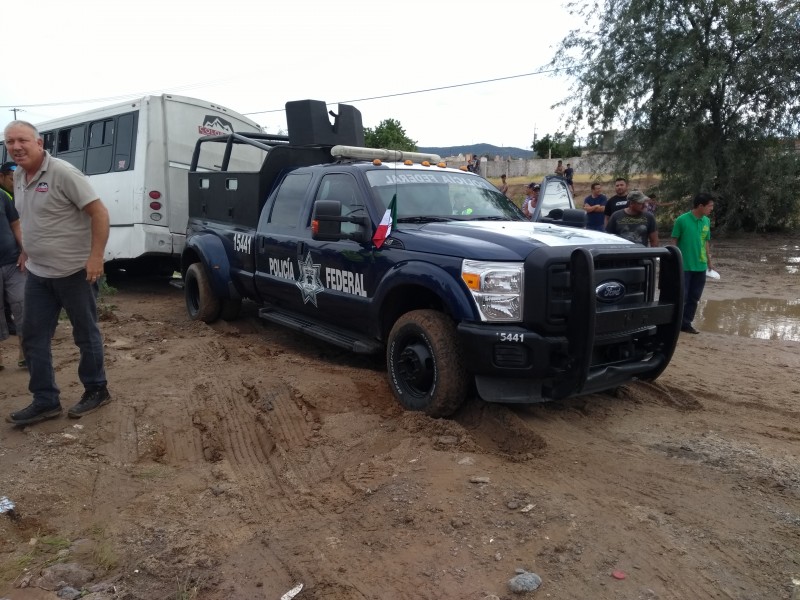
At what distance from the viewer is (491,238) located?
4.42 m

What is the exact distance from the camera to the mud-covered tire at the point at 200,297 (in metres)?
7.46

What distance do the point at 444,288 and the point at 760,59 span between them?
14.7m

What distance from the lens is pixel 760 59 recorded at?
15.4 metres

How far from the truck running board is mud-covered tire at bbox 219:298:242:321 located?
88 centimetres

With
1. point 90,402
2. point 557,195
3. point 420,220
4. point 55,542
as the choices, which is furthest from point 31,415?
point 557,195

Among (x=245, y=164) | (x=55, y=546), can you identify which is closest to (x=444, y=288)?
(x=55, y=546)

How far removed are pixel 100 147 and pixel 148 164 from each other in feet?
4.86

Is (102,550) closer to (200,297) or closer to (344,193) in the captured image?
(344,193)

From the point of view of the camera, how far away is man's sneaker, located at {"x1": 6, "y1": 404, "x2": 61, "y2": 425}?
174 inches

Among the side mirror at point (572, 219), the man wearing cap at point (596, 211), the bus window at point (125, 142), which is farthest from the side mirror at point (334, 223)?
the man wearing cap at point (596, 211)

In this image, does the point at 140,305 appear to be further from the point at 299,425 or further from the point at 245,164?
the point at 299,425

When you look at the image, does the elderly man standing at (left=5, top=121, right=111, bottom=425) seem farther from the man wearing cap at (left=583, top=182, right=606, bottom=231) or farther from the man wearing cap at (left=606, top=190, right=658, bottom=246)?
the man wearing cap at (left=583, top=182, right=606, bottom=231)

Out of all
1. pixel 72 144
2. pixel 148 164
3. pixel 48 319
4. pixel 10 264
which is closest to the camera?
pixel 48 319

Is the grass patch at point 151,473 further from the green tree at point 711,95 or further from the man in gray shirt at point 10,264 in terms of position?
the green tree at point 711,95
